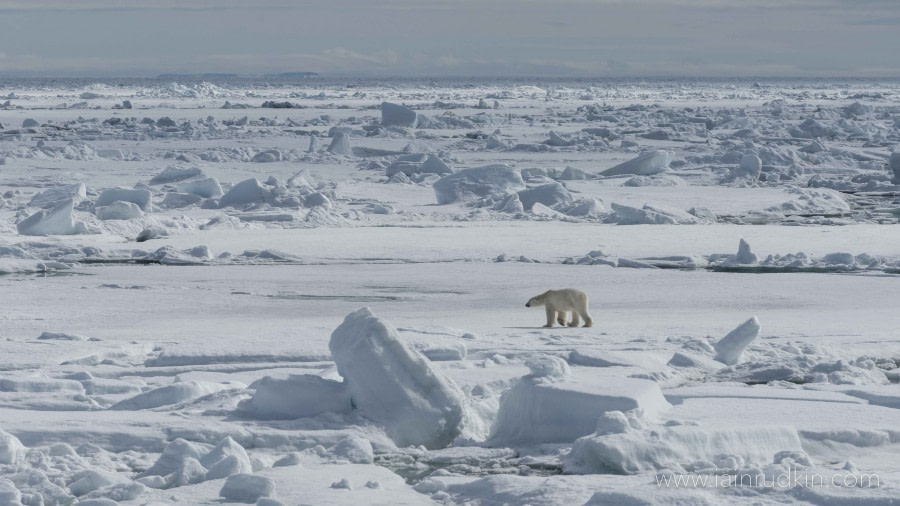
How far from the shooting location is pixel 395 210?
12438mm

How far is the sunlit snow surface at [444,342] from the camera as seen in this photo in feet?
11.9

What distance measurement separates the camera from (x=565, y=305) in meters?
6.27

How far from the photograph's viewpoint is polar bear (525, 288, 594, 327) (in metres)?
6.23

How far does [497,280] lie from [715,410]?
392 centimetres

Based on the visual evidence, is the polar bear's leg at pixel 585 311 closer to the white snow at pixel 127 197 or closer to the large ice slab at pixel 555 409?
the large ice slab at pixel 555 409

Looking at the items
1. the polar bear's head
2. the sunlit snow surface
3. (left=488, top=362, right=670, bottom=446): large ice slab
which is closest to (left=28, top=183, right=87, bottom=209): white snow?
the sunlit snow surface

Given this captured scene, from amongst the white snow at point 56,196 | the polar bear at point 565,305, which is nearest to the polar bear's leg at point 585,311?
the polar bear at point 565,305

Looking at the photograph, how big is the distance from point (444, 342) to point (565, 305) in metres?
0.99

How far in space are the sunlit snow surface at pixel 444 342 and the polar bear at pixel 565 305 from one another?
0.36ft

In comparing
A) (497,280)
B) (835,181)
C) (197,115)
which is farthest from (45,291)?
(197,115)

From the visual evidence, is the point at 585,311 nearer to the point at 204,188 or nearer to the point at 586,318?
the point at 586,318

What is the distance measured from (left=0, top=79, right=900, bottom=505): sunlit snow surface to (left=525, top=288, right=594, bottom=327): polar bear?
108mm

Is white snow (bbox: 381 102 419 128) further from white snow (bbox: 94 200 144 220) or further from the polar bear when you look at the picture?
the polar bear

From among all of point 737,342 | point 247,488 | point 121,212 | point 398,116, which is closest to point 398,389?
point 247,488
